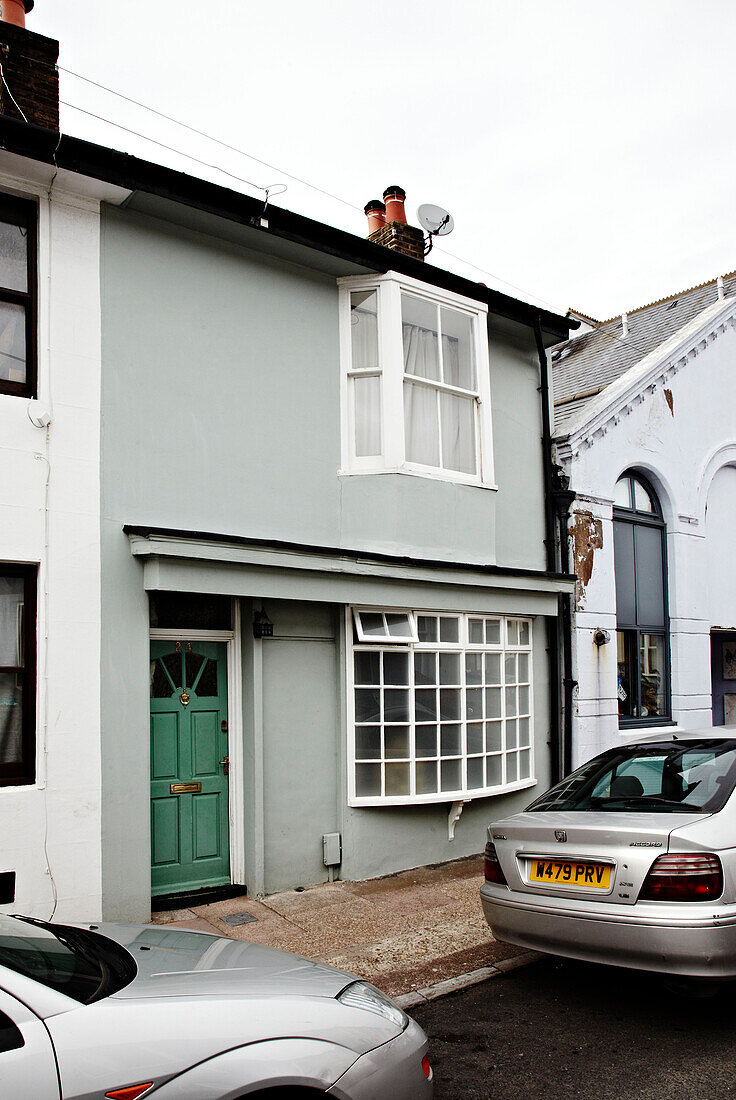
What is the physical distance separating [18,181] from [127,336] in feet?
4.48

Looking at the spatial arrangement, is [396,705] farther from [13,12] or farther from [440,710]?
[13,12]

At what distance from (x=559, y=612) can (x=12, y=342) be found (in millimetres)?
6690

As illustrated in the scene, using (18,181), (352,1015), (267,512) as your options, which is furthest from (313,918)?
(18,181)

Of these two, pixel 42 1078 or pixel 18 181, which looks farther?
pixel 18 181

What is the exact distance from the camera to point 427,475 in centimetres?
892

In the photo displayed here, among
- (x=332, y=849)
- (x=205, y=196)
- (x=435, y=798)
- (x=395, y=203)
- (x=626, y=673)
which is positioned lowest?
(x=332, y=849)

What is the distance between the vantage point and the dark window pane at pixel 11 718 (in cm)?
627

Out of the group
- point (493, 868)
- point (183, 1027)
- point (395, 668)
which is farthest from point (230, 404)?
point (183, 1027)

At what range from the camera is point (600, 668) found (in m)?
10.8

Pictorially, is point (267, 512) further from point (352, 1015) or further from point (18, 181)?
point (352, 1015)

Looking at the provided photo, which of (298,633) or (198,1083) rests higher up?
(298,633)

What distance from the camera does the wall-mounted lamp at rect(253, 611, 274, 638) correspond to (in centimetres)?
765

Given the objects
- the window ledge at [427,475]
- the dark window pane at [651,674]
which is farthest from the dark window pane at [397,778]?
the dark window pane at [651,674]

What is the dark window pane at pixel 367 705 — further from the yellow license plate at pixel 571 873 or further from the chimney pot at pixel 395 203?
the chimney pot at pixel 395 203
